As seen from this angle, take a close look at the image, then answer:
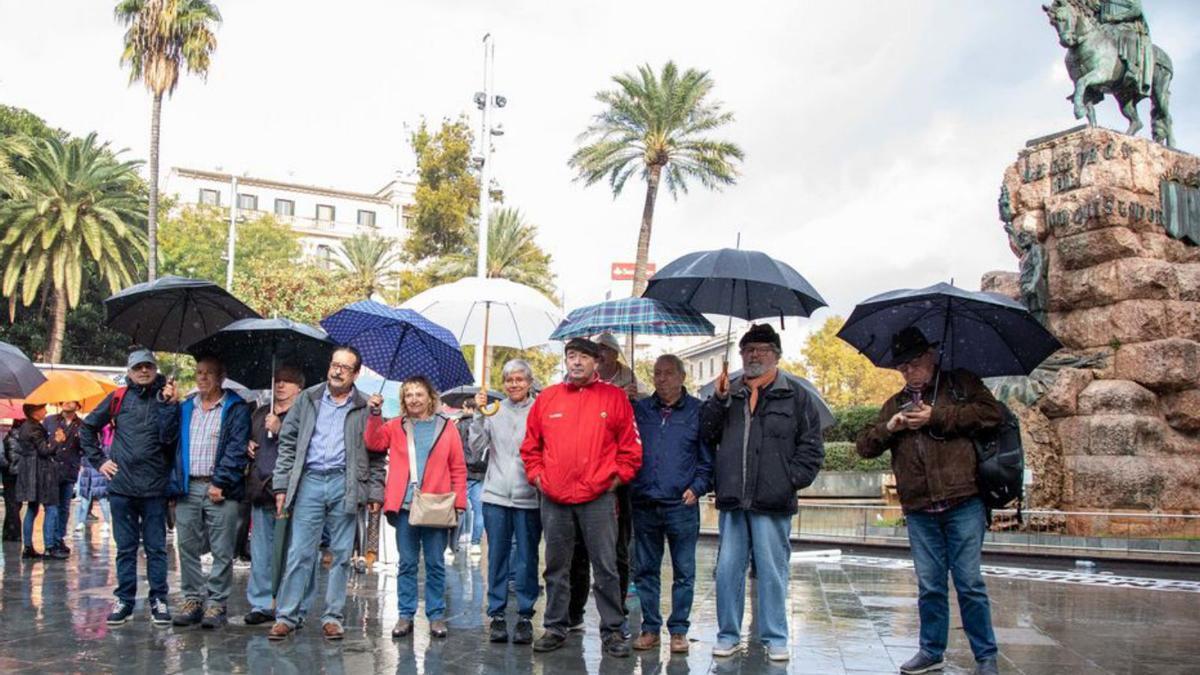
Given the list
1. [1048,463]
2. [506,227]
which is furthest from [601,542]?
[506,227]

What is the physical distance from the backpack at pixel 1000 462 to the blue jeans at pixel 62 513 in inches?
393

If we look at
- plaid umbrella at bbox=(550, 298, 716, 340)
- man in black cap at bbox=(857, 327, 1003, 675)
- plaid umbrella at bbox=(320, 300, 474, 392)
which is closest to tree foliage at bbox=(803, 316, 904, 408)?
plaid umbrella at bbox=(320, 300, 474, 392)

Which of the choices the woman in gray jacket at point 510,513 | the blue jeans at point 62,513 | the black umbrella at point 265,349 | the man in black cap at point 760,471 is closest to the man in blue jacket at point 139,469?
the black umbrella at point 265,349

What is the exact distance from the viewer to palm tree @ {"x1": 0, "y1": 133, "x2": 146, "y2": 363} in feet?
118

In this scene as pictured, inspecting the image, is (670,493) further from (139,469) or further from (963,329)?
(139,469)

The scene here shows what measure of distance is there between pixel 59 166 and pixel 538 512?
35506mm

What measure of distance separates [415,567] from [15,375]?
5.09m

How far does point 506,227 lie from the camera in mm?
41188

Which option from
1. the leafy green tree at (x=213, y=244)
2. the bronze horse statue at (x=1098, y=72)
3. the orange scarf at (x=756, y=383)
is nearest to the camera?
the orange scarf at (x=756, y=383)

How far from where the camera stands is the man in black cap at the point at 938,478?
5828 millimetres

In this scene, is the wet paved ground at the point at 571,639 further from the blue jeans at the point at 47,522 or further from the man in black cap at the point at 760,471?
the blue jeans at the point at 47,522

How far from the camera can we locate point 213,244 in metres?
53.8

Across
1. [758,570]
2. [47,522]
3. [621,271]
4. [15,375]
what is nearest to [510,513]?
[758,570]

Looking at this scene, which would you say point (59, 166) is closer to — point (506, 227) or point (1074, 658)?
point (506, 227)
